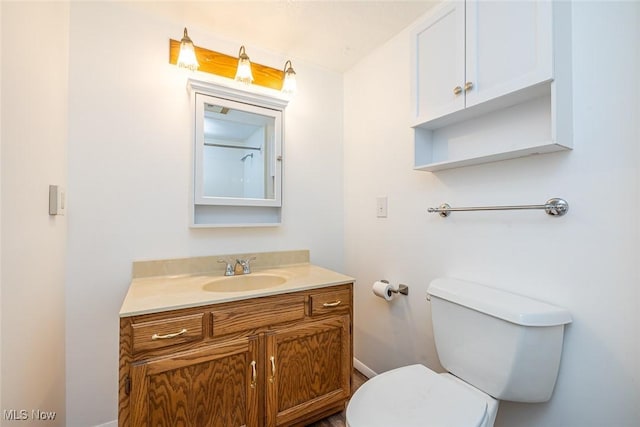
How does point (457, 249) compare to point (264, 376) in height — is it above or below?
above

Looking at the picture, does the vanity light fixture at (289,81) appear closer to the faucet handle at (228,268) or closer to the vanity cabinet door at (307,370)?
the faucet handle at (228,268)

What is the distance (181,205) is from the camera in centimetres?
153

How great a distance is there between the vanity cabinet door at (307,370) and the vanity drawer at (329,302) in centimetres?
4

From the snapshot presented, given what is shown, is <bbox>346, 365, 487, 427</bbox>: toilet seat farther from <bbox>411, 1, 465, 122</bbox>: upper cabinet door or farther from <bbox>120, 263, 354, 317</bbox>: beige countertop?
<bbox>411, 1, 465, 122</bbox>: upper cabinet door

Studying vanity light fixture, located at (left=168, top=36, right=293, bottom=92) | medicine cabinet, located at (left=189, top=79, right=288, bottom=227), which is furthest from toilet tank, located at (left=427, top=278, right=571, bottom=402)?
vanity light fixture, located at (left=168, top=36, right=293, bottom=92)

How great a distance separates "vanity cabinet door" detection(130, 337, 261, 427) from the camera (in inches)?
39.2

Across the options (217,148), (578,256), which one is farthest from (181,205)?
(578,256)

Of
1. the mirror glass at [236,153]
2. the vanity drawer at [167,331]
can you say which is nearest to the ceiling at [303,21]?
the mirror glass at [236,153]

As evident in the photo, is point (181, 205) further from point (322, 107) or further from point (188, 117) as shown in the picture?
point (322, 107)

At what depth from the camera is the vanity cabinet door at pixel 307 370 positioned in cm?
124

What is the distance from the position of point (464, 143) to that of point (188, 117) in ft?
4.74

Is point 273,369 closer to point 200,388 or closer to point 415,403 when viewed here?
point 200,388

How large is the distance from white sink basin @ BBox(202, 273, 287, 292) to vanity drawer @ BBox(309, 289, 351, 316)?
226mm

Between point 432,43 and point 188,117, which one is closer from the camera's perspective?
point 432,43
